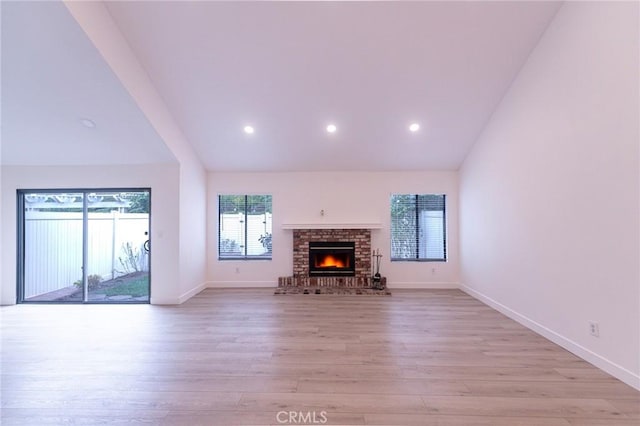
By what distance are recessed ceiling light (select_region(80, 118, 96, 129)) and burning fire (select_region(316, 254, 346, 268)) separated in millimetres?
4301

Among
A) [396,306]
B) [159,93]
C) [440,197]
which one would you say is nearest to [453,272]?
[440,197]

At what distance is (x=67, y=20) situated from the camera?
274 cm

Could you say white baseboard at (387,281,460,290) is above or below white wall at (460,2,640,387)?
below

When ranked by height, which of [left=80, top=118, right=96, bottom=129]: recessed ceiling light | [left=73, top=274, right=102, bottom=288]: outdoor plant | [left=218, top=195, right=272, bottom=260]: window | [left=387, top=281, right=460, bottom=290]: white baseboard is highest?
[left=80, top=118, right=96, bottom=129]: recessed ceiling light

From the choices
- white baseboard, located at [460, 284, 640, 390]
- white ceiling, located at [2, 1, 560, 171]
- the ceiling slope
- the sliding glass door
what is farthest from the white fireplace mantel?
the sliding glass door

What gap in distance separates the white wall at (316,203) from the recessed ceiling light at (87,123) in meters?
2.37

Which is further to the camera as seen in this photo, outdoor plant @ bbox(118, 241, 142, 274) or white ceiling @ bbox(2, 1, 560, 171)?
outdoor plant @ bbox(118, 241, 142, 274)

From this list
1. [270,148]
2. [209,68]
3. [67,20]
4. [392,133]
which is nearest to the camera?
[67,20]

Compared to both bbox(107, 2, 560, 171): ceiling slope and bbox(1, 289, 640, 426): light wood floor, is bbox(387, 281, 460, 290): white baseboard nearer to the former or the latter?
bbox(1, 289, 640, 426): light wood floor

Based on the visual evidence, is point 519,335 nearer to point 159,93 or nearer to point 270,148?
point 270,148

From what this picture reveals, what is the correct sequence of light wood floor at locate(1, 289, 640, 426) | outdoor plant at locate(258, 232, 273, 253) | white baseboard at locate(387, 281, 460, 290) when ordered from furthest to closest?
outdoor plant at locate(258, 232, 273, 253)
white baseboard at locate(387, 281, 460, 290)
light wood floor at locate(1, 289, 640, 426)

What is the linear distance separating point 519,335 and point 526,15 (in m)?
3.52

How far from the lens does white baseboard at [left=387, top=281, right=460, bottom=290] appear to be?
6062mm

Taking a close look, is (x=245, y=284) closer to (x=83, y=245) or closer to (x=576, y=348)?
(x=83, y=245)
